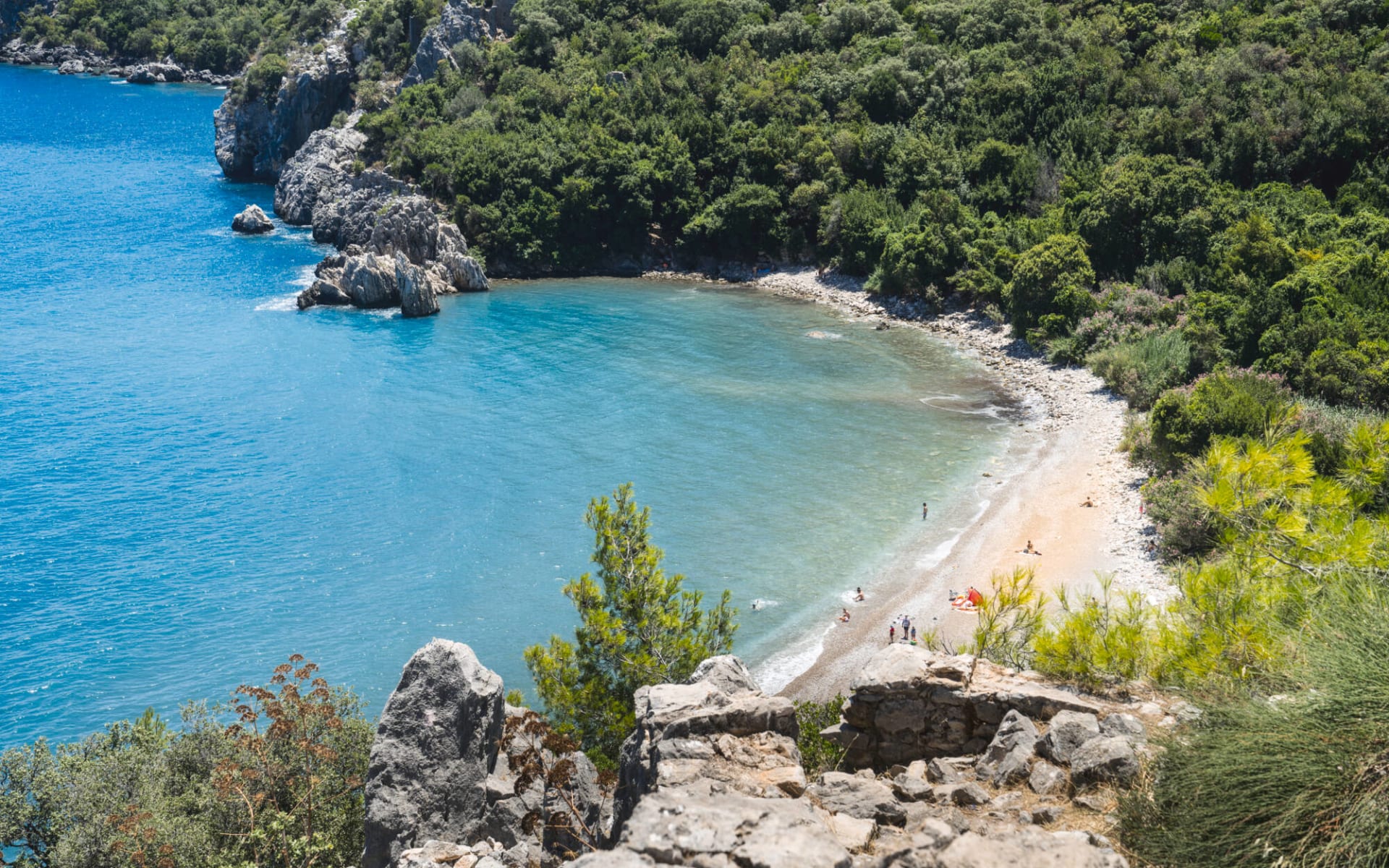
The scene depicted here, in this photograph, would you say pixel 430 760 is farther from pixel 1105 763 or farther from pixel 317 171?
pixel 317 171

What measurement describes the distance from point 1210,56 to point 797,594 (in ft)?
224

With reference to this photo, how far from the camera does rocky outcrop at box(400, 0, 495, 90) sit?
109688 mm

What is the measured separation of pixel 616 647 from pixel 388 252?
232 ft

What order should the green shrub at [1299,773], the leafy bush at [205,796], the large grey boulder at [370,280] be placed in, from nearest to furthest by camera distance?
1. the green shrub at [1299,773]
2. the leafy bush at [205,796]
3. the large grey boulder at [370,280]

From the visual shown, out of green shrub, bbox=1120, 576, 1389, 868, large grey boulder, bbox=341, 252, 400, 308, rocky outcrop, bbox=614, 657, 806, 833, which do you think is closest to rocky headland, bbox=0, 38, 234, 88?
large grey boulder, bbox=341, 252, 400, 308

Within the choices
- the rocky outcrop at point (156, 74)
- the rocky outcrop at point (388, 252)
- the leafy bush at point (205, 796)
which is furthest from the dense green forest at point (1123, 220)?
the rocky outcrop at point (156, 74)

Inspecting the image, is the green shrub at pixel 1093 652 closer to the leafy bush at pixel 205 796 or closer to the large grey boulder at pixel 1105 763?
the large grey boulder at pixel 1105 763

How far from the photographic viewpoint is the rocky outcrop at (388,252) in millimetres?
82750

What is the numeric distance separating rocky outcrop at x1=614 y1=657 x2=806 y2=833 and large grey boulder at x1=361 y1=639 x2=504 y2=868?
13.5ft

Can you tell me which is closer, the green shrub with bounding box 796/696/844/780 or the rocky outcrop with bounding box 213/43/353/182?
the green shrub with bounding box 796/696/844/780

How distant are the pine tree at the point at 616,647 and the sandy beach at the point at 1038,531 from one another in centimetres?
1454

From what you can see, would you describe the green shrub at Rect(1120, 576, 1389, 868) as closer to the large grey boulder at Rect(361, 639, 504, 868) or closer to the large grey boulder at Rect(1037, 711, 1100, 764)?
the large grey boulder at Rect(1037, 711, 1100, 764)

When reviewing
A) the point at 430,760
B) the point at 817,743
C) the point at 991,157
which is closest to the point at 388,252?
the point at 991,157

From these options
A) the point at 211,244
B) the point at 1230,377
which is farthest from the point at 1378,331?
the point at 211,244
